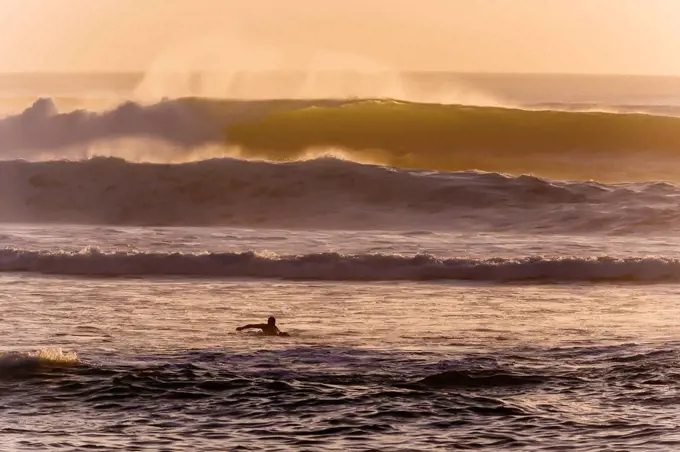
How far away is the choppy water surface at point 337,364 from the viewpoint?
9773mm

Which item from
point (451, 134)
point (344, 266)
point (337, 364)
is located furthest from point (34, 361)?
point (451, 134)

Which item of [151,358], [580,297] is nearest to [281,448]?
[151,358]

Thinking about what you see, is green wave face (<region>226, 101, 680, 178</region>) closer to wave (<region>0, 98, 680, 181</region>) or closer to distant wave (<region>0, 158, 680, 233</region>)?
wave (<region>0, 98, 680, 181</region>)

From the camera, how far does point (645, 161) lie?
3772 cm

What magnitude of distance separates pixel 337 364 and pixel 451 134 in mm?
29751

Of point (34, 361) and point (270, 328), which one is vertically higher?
point (270, 328)

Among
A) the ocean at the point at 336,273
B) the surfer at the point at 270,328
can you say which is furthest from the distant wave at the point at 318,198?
the surfer at the point at 270,328

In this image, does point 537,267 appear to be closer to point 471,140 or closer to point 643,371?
point 643,371

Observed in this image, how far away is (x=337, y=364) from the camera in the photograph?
12.5 metres

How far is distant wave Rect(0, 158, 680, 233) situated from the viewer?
28297 millimetres

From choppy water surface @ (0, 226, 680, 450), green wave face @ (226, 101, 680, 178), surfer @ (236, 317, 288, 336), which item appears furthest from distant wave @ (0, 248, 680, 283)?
green wave face @ (226, 101, 680, 178)

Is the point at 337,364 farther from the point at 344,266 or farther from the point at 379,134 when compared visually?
the point at 379,134

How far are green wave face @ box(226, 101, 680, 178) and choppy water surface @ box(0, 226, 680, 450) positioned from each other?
1958 cm

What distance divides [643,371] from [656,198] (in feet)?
59.8
